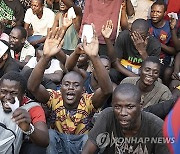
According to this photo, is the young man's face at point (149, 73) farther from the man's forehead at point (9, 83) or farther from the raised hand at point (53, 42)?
the man's forehead at point (9, 83)

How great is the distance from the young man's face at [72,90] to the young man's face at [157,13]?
2.52 metres

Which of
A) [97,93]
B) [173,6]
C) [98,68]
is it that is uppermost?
[173,6]

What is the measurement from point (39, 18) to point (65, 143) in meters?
3.64

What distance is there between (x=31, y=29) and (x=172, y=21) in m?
2.35

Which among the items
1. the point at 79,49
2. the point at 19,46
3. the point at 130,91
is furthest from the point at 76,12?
the point at 130,91

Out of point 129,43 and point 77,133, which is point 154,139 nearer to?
point 77,133

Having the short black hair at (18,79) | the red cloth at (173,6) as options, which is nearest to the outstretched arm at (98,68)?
the short black hair at (18,79)

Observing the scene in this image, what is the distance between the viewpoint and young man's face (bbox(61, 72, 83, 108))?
4.26 m

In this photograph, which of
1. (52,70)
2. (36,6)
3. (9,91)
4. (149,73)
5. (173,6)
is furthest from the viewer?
(36,6)

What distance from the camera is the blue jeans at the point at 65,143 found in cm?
422

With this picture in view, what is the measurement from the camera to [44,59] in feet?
13.3

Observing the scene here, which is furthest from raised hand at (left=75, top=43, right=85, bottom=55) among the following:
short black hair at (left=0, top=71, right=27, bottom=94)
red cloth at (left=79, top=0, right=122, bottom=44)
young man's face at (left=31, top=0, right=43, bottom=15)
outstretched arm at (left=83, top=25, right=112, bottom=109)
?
young man's face at (left=31, top=0, right=43, bottom=15)

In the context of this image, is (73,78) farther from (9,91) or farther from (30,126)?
(30,126)

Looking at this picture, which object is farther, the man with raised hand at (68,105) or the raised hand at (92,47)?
the man with raised hand at (68,105)
